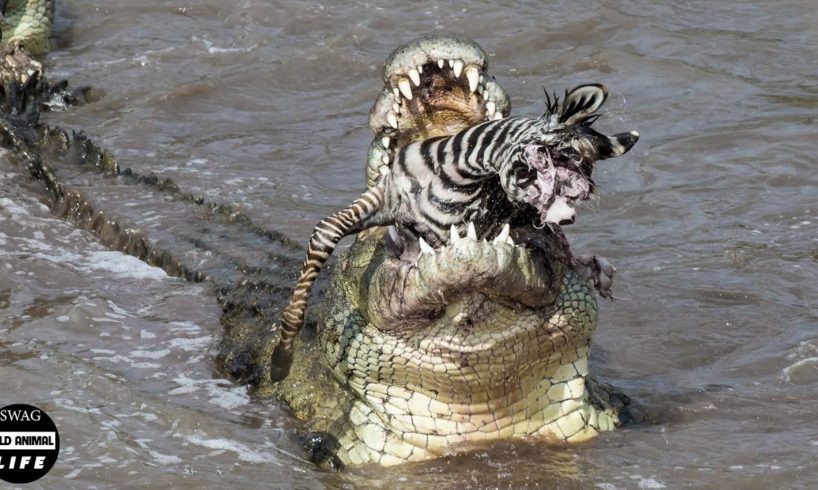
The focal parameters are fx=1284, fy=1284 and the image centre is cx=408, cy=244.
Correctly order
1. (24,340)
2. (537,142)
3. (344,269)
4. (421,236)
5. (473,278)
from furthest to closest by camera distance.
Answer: (24,340) < (344,269) < (421,236) < (473,278) < (537,142)

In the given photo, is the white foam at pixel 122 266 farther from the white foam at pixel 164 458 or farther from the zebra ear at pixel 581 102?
the zebra ear at pixel 581 102

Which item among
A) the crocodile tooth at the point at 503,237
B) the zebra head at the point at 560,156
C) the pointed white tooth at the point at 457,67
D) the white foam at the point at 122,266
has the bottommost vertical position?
the white foam at the point at 122,266

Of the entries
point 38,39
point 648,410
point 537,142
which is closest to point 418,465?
point 648,410

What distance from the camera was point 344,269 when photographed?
462cm

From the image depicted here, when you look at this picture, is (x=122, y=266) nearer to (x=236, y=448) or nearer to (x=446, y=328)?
(x=236, y=448)

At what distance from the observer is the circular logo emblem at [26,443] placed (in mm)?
4198

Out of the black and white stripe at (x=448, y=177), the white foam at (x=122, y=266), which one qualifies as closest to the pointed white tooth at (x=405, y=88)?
the black and white stripe at (x=448, y=177)

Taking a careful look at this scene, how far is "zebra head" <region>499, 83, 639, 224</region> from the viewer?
340cm

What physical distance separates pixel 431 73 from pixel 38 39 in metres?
7.32

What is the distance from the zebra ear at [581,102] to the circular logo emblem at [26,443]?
2.14 meters

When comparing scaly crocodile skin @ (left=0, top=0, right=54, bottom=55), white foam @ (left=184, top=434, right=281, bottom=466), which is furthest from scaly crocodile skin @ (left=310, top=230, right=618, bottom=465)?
scaly crocodile skin @ (left=0, top=0, right=54, bottom=55)

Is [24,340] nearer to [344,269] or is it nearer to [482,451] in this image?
[344,269]

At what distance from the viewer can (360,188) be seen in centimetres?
773

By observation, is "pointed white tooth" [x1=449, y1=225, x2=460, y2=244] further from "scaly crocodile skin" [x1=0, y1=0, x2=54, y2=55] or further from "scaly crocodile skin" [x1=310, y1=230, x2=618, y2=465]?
"scaly crocodile skin" [x1=0, y1=0, x2=54, y2=55]
